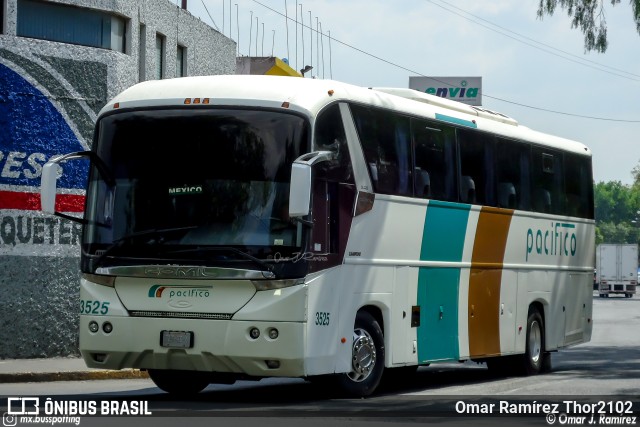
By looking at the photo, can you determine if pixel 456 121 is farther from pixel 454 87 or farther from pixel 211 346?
pixel 454 87

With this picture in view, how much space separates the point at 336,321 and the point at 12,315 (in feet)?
24.2

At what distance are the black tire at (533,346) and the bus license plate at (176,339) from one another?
7.80 meters

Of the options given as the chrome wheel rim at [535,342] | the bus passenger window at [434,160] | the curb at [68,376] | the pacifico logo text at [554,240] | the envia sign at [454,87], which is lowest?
the curb at [68,376]

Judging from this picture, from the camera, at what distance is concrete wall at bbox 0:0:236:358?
794 inches

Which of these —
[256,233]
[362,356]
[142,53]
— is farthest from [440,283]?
[142,53]

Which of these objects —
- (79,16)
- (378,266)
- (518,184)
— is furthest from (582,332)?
(79,16)

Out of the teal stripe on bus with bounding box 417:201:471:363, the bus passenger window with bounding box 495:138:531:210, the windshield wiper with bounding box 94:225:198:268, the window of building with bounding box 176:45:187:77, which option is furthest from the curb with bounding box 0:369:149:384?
the window of building with bounding box 176:45:187:77

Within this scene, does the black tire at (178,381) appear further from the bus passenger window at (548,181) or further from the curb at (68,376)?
the bus passenger window at (548,181)

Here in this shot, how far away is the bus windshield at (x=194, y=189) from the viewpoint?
1374 cm

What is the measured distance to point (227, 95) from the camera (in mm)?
14289

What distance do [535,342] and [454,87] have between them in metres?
31.8

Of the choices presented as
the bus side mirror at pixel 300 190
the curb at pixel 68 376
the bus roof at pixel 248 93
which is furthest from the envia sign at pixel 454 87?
the bus side mirror at pixel 300 190

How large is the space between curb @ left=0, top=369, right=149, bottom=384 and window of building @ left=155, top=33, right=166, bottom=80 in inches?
253

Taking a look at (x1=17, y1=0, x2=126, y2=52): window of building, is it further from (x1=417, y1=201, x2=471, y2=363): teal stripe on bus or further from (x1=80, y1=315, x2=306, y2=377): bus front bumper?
(x1=80, y1=315, x2=306, y2=377): bus front bumper
